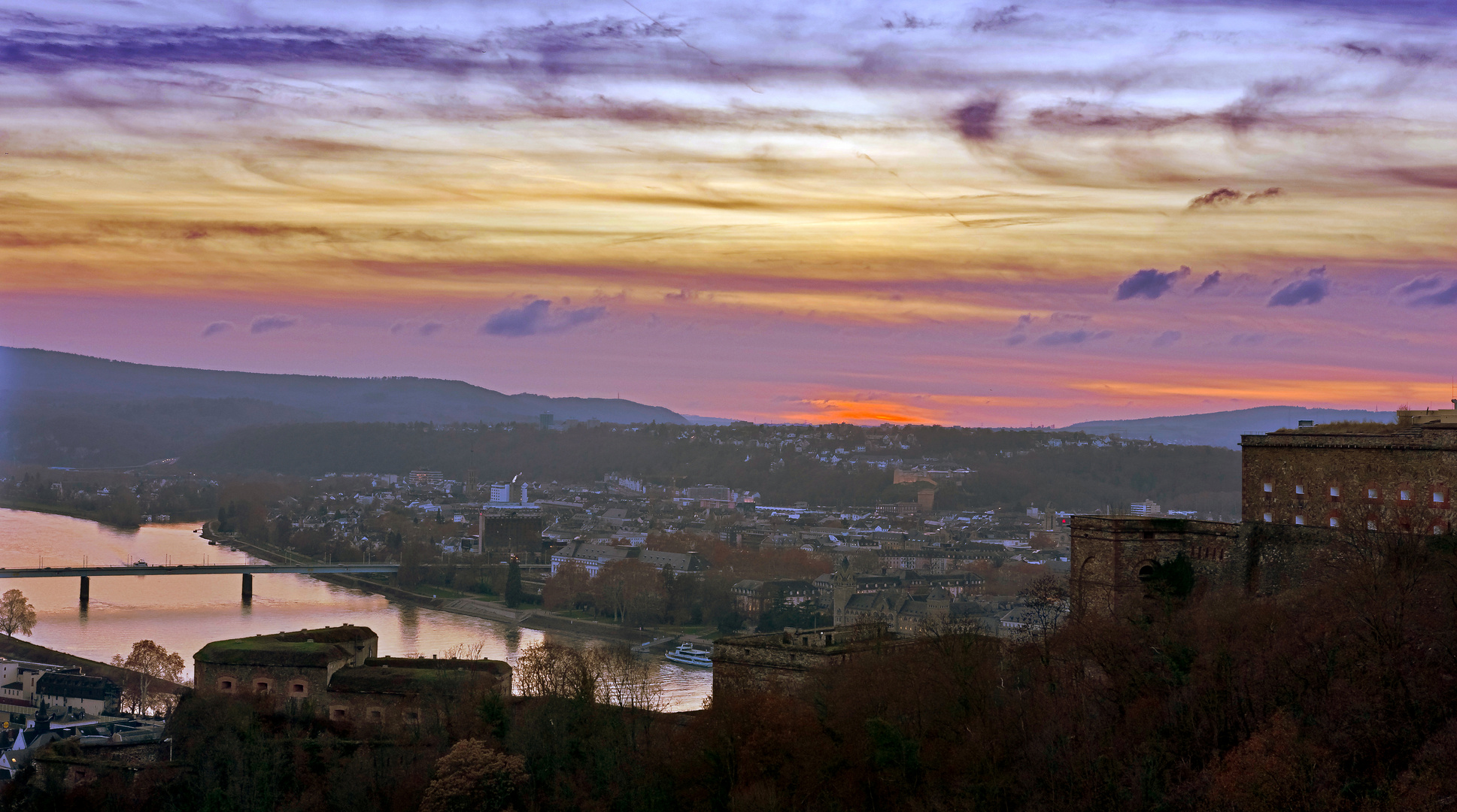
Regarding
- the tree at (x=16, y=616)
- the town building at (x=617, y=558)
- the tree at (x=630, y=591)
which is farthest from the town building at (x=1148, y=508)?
the tree at (x=16, y=616)

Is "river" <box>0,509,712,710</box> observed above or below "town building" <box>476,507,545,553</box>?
below

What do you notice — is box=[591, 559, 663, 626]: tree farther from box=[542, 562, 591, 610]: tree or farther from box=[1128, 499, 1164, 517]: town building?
box=[1128, 499, 1164, 517]: town building

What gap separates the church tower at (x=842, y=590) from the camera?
45.0m

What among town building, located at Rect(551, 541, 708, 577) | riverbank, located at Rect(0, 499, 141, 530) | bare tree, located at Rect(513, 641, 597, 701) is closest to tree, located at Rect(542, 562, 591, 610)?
town building, located at Rect(551, 541, 708, 577)

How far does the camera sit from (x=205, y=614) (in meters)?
45.9

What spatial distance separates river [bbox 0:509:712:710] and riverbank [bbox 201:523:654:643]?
2.29 feet

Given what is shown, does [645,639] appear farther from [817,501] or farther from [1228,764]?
[817,501]

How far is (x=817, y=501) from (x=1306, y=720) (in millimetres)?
89054

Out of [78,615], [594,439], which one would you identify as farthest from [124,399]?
[78,615]

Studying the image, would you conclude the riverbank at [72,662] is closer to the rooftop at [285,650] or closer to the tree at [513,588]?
the rooftop at [285,650]

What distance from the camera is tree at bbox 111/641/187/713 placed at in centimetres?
2955

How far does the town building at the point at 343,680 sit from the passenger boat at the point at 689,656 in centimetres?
1284

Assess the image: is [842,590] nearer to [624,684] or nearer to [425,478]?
[624,684]

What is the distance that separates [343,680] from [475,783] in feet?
25.5
